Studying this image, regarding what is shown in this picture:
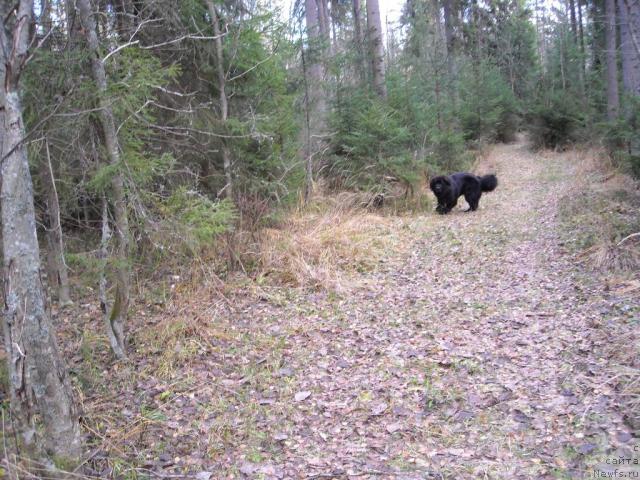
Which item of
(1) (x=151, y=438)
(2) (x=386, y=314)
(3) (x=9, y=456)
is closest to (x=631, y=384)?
(2) (x=386, y=314)

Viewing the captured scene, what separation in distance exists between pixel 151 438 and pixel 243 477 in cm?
99

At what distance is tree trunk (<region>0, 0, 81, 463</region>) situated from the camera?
289cm

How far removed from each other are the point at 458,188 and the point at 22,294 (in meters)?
9.29

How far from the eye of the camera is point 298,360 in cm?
507

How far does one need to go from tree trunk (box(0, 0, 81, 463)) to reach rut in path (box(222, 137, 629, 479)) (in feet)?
4.76

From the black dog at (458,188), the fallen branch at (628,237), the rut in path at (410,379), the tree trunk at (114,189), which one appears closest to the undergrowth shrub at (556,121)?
the black dog at (458,188)

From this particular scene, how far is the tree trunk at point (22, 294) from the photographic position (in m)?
2.89

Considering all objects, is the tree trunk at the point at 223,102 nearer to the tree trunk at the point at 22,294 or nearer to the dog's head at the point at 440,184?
the tree trunk at the point at 22,294

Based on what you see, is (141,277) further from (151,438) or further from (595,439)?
(595,439)

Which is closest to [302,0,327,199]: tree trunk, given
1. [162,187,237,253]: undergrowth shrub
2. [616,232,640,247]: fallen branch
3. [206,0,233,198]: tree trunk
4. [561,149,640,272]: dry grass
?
[206,0,233,198]: tree trunk

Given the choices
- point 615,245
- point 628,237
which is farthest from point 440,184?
point 628,237

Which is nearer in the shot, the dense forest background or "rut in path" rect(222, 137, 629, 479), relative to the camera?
the dense forest background

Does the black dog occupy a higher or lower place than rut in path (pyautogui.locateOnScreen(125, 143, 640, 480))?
higher

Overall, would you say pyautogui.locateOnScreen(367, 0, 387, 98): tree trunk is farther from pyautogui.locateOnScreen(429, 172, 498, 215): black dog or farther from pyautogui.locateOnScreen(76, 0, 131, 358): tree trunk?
pyautogui.locateOnScreen(76, 0, 131, 358): tree trunk
